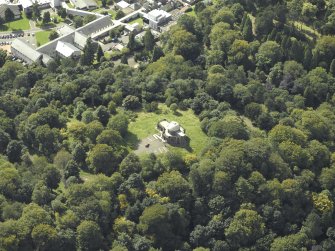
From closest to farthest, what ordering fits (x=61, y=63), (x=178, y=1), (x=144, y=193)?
(x=144, y=193) → (x=61, y=63) → (x=178, y=1)

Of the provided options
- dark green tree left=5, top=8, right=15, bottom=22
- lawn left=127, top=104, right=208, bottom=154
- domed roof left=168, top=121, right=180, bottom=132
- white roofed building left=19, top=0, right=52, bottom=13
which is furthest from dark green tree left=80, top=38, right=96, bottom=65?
domed roof left=168, top=121, right=180, bottom=132

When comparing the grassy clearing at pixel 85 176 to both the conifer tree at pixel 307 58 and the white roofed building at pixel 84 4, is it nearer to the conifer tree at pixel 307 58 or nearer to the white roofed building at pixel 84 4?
the conifer tree at pixel 307 58

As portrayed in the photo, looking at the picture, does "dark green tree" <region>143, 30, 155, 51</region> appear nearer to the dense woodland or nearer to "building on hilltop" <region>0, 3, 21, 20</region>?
the dense woodland

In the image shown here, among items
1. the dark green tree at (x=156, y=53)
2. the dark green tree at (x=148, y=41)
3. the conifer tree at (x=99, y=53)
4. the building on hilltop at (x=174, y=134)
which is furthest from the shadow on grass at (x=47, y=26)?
the building on hilltop at (x=174, y=134)

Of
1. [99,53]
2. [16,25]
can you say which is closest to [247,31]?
[99,53]

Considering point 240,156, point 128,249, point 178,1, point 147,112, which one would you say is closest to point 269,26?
point 178,1

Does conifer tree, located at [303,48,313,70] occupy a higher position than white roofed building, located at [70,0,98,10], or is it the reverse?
conifer tree, located at [303,48,313,70]

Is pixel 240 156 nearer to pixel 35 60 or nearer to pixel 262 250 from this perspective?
pixel 262 250
